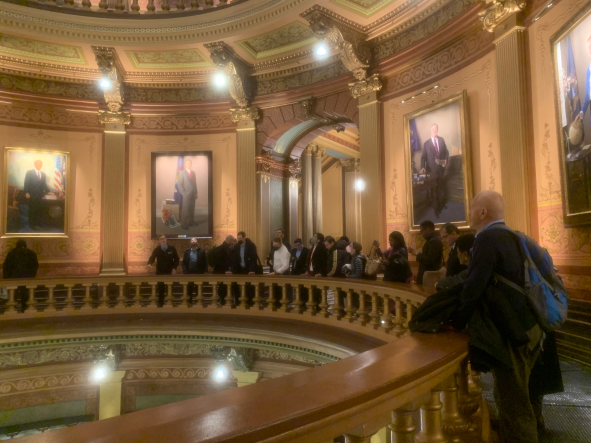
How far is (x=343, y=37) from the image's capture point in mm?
7820

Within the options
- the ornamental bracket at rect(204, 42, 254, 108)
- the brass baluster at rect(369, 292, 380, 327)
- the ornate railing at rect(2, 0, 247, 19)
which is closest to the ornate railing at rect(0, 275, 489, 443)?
the brass baluster at rect(369, 292, 380, 327)

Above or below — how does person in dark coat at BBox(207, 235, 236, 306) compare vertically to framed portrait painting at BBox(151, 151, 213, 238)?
below

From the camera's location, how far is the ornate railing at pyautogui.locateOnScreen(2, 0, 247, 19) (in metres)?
8.42

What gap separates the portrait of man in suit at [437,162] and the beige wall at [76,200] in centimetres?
764

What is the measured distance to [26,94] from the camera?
9.59 m

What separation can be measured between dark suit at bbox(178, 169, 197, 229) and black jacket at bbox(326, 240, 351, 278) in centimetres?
480

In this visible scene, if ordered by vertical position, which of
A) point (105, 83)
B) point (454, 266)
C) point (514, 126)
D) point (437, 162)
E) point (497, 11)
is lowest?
point (454, 266)

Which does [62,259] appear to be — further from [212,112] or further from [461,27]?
[461,27]

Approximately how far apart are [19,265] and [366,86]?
288 inches

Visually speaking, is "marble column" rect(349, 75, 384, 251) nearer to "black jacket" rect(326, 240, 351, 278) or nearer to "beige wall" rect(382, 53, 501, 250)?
"beige wall" rect(382, 53, 501, 250)

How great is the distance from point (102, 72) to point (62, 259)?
4421 millimetres

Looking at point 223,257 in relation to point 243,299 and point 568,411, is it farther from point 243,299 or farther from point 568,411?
point 568,411

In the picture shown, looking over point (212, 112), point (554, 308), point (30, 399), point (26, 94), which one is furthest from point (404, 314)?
point (26, 94)

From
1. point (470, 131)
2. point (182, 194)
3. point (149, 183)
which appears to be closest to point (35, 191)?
point (149, 183)
